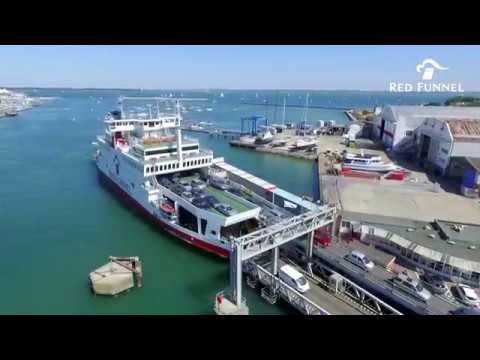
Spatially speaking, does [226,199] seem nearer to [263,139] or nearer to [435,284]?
[435,284]

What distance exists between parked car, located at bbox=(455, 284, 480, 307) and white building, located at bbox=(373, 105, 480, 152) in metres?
29.1

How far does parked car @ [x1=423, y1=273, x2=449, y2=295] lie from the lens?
14085 millimetres

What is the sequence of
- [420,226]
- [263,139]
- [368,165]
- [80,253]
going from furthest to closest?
[263,139] < [368,165] < [80,253] < [420,226]

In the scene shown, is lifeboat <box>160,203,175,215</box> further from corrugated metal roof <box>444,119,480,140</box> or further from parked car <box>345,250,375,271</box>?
corrugated metal roof <box>444,119,480,140</box>

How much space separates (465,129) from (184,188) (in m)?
28.0

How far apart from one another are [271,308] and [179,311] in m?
4.30

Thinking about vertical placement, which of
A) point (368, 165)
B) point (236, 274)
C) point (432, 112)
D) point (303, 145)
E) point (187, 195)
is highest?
point (432, 112)

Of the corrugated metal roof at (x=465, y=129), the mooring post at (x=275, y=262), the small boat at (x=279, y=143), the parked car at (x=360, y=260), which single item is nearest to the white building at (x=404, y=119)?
the corrugated metal roof at (x=465, y=129)

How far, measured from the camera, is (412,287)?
13719mm

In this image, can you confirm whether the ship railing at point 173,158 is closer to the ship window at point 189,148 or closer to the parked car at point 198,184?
the ship window at point 189,148

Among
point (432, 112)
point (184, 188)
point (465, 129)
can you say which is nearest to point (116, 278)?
point (184, 188)

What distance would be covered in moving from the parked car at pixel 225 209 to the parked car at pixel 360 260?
22.0 ft
